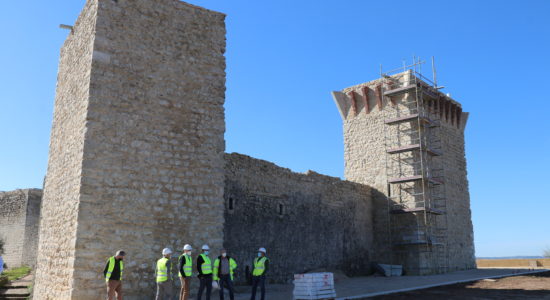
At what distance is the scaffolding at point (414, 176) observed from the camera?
64.3 ft

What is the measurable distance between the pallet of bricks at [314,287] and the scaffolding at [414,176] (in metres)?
10.3

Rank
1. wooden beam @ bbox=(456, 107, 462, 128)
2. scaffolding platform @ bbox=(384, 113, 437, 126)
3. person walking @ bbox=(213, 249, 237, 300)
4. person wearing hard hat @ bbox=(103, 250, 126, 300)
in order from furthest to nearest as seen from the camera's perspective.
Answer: wooden beam @ bbox=(456, 107, 462, 128), scaffolding platform @ bbox=(384, 113, 437, 126), person walking @ bbox=(213, 249, 237, 300), person wearing hard hat @ bbox=(103, 250, 126, 300)

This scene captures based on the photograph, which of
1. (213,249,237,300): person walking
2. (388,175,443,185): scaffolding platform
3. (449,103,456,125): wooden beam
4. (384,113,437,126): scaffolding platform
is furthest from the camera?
(449,103,456,125): wooden beam

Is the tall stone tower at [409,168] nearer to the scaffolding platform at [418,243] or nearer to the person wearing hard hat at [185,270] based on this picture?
the scaffolding platform at [418,243]

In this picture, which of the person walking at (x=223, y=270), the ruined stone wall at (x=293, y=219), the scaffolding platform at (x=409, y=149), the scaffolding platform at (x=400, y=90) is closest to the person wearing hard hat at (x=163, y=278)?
the person walking at (x=223, y=270)

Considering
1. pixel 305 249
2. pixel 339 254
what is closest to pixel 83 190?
pixel 305 249

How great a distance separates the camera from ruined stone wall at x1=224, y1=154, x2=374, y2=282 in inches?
559

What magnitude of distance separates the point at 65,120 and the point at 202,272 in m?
4.49

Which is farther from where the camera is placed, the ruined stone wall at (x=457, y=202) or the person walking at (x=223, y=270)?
the ruined stone wall at (x=457, y=202)

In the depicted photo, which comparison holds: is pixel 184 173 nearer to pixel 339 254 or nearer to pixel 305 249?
pixel 305 249

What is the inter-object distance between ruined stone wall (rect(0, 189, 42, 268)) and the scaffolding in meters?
17.6

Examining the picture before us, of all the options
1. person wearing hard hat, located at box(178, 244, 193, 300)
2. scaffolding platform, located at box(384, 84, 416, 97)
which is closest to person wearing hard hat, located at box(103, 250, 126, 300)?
Result: person wearing hard hat, located at box(178, 244, 193, 300)

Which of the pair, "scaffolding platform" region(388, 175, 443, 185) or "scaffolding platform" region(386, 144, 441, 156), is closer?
"scaffolding platform" region(388, 175, 443, 185)

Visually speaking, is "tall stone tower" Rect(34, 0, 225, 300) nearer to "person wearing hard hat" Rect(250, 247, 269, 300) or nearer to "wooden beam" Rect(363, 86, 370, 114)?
"person wearing hard hat" Rect(250, 247, 269, 300)
